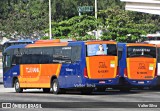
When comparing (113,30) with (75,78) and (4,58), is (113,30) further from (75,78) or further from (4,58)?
(75,78)

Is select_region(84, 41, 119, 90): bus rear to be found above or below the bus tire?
above

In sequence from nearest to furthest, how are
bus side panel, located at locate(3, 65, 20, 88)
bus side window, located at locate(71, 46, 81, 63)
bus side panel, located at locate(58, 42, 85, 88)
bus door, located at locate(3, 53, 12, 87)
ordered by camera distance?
bus side panel, located at locate(58, 42, 85, 88) → bus side window, located at locate(71, 46, 81, 63) → bus side panel, located at locate(3, 65, 20, 88) → bus door, located at locate(3, 53, 12, 87)

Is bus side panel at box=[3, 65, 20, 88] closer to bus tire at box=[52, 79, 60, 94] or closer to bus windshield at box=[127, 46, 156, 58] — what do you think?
bus tire at box=[52, 79, 60, 94]

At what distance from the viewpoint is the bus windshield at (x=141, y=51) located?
97.7ft

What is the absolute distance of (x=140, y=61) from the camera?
29.9 m

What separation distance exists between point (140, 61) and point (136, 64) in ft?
0.83

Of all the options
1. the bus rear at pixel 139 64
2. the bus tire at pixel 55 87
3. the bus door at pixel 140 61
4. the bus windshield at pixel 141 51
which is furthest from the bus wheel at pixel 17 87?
the bus windshield at pixel 141 51

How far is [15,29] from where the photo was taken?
282 feet

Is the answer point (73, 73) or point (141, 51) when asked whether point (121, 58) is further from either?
point (73, 73)

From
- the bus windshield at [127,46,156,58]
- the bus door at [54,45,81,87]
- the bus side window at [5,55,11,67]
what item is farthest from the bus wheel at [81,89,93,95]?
the bus side window at [5,55,11,67]

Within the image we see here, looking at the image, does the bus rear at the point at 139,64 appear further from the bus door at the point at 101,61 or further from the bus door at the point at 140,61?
the bus door at the point at 101,61

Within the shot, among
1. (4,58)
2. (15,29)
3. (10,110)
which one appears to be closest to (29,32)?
(15,29)

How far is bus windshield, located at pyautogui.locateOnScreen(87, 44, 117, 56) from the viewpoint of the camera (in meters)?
27.9

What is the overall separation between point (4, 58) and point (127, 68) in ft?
26.9
